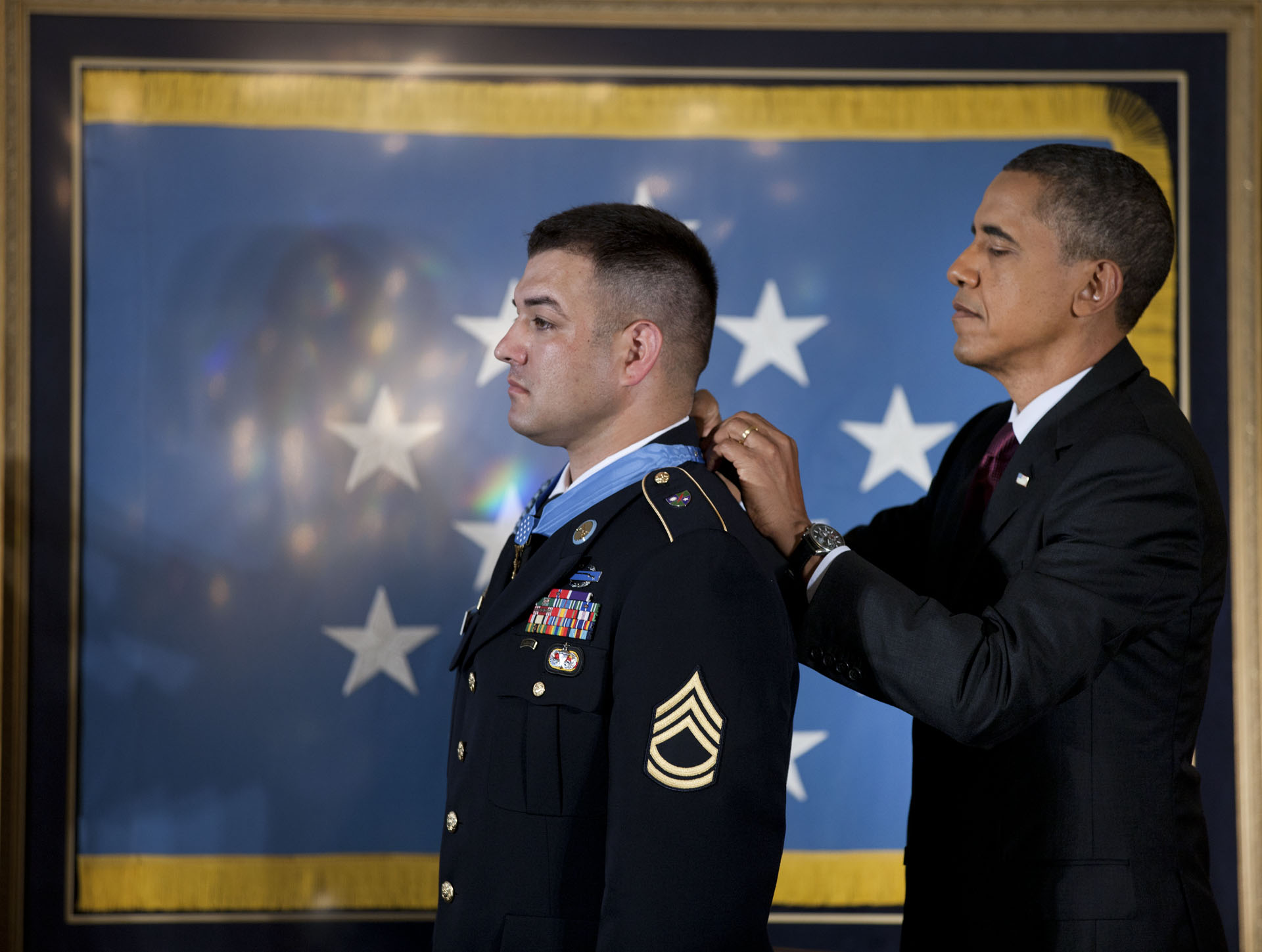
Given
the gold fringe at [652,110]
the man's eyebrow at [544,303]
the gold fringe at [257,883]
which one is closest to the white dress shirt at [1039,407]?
the man's eyebrow at [544,303]

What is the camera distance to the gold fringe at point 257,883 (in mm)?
2758

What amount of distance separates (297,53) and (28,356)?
42.4 inches

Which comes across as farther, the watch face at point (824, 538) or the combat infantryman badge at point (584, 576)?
the watch face at point (824, 538)

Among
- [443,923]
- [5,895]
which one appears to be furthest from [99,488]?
[443,923]

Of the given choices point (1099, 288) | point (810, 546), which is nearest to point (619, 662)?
point (810, 546)

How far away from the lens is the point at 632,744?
118 centimetres

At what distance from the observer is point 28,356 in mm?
2805

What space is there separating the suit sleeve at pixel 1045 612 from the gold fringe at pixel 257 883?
1.54 metres

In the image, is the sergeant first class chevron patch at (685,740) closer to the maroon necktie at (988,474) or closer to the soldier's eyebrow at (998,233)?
the maroon necktie at (988,474)

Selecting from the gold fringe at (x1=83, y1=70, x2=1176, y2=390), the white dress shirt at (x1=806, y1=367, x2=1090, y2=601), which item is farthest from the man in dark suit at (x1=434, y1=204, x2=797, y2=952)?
the gold fringe at (x1=83, y1=70, x2=1176, y2=390)

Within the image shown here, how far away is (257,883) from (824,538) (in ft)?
6.63

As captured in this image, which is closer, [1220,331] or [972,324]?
[972,324]

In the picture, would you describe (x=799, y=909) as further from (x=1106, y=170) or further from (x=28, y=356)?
(x=28, y=356)

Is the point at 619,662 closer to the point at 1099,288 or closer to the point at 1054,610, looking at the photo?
the point at 1054,610
